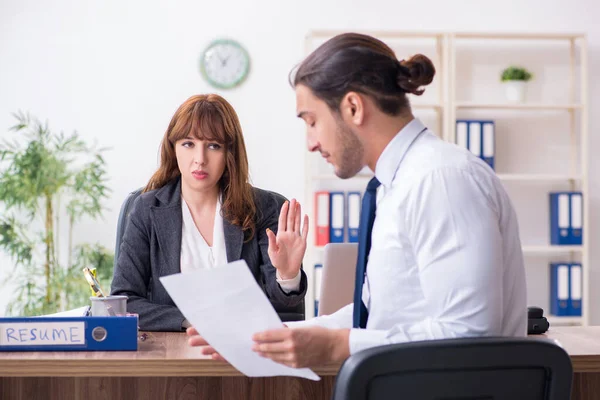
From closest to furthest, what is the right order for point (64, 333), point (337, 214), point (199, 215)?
point (64, 333)
point (199, 215)
point (337, 214)

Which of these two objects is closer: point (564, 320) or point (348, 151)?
point (348, 151)

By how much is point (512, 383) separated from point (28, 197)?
3772 millimetres

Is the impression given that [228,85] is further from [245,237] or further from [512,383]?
[512,383]

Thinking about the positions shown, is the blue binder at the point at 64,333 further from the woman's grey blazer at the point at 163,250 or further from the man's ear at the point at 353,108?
the man's ear at the point at 353,108

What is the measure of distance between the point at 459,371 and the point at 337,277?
4.68 ft

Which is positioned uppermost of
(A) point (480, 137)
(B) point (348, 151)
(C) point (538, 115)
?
(C) point (538, 115)

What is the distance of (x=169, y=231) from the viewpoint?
231cm

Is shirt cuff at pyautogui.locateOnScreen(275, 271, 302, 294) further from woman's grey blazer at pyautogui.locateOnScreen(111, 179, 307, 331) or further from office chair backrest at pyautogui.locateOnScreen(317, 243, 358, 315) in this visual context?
office chair backrest at pyautogui.locateOnScreen(317, 243, 358, 315)

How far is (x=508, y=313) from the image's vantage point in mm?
1374

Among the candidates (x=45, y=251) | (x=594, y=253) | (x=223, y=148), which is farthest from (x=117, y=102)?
(x=594, y=253)

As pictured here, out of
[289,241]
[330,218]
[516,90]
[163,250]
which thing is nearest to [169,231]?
[163,250]

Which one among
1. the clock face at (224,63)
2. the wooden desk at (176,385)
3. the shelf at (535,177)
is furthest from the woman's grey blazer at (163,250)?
the shelf at (535,177)

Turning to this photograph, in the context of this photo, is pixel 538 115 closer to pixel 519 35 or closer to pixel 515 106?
pixel 515 106

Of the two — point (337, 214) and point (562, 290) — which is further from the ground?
point (337, 214)
